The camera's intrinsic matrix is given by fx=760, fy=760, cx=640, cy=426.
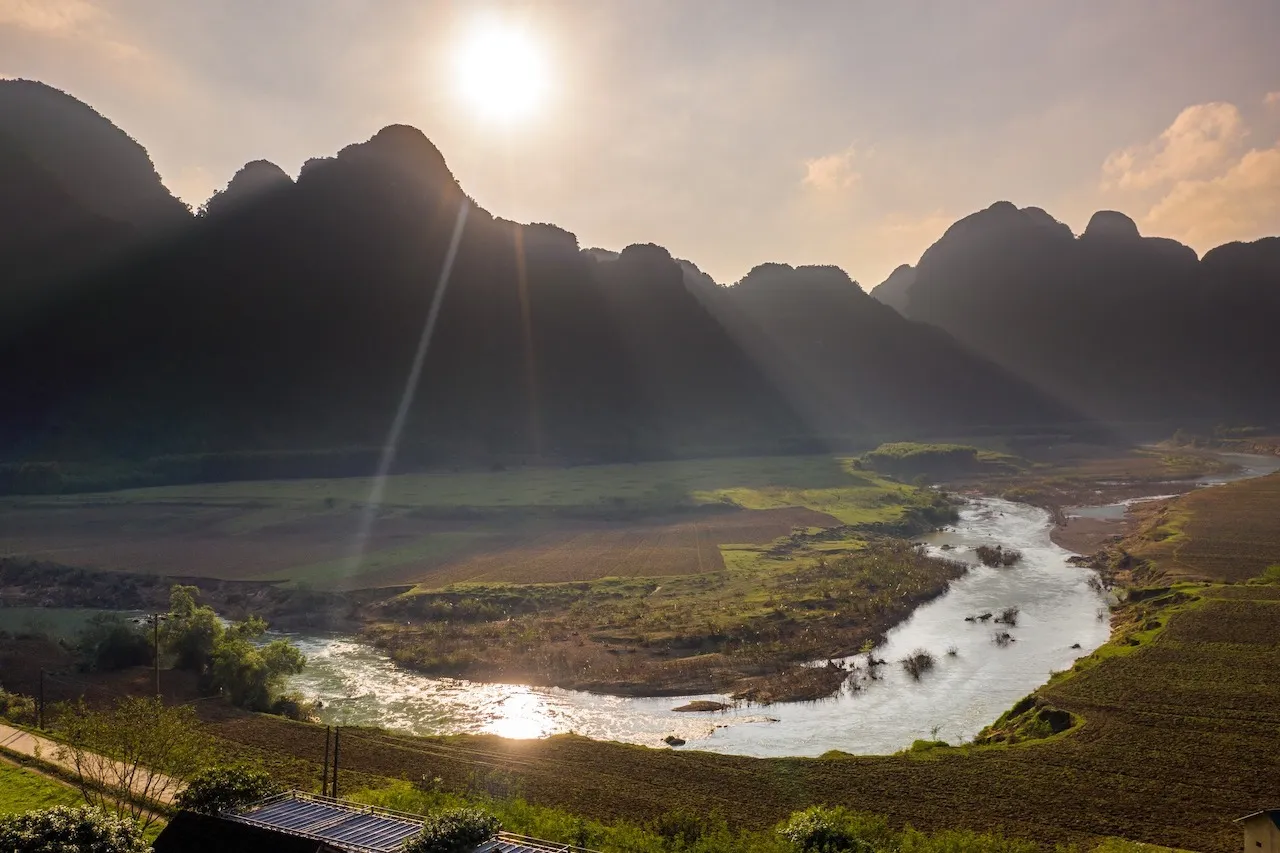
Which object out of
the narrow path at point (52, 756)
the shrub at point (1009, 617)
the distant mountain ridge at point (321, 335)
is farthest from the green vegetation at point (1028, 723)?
the distant mountain ridge at point (321, 335)

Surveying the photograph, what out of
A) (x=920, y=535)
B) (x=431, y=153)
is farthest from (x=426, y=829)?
(x=431, y=153)

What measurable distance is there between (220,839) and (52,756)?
48.9ft

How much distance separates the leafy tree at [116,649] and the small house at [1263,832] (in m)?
45.3

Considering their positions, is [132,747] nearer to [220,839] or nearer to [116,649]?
[220,839]

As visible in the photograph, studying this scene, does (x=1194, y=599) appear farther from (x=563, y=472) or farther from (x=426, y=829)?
(x=563, y=472)

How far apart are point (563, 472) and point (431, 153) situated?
109390 mm

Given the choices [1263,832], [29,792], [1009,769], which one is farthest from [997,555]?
[29,792]

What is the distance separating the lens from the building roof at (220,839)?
16.6m

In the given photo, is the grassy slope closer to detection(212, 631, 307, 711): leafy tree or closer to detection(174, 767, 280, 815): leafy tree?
detection(212, 631, 307, 711): leafy tree

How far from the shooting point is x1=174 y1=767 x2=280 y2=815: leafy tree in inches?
699

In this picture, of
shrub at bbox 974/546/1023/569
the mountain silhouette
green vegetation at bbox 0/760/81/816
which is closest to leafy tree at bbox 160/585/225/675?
green vegetation at bbox 0/760/81/816

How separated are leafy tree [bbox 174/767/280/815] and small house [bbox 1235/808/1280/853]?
22364 mm

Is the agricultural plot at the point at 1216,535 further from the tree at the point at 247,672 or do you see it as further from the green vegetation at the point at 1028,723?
the tree at the point at 247,672

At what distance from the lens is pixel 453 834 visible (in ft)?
51.5
